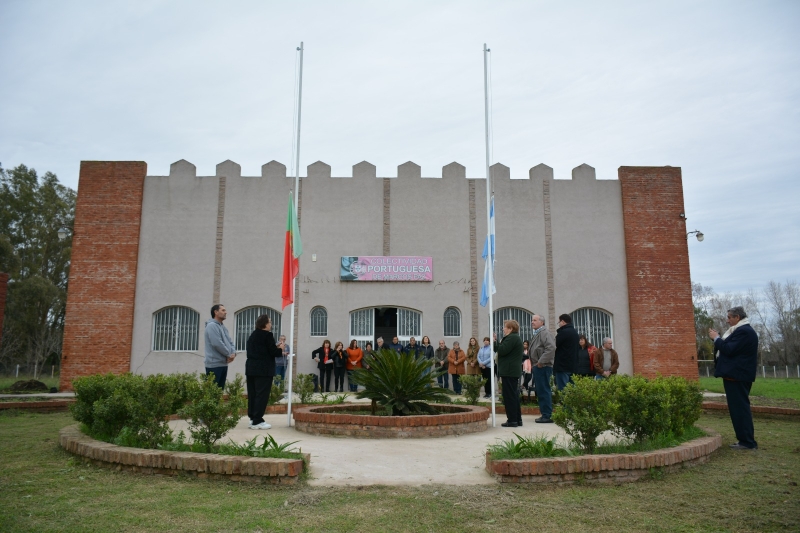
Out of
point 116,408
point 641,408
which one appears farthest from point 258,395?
point 641,408

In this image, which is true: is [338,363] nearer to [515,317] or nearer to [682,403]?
[515,317]

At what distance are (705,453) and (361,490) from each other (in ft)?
13.1

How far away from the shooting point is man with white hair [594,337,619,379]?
13.8 m

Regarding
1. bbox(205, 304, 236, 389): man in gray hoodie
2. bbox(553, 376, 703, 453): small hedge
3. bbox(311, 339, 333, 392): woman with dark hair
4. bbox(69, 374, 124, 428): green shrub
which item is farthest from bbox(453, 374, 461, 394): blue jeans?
bbox(69, 374, 124, 428): green shrub

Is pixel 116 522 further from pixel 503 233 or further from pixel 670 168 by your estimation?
pixel 670 168

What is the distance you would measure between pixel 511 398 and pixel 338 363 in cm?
1030

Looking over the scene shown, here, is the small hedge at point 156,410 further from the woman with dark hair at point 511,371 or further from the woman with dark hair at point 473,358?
the woman with dark hair at point 473,358

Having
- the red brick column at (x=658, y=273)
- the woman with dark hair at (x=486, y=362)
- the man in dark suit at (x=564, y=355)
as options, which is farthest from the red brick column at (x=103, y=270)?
the red brick column at (x=658, y=273)

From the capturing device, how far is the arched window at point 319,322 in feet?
69.2

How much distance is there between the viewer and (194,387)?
6.84 metres

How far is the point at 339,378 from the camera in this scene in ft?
65.6

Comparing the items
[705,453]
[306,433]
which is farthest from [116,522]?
[705,453]

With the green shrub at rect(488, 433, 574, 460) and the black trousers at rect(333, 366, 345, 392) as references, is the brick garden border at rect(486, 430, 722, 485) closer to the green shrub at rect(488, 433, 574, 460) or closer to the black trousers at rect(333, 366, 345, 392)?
the green shrub at rect(488, 433, 574, 460)

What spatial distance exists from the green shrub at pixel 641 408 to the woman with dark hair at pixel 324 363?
13460 millimetres
